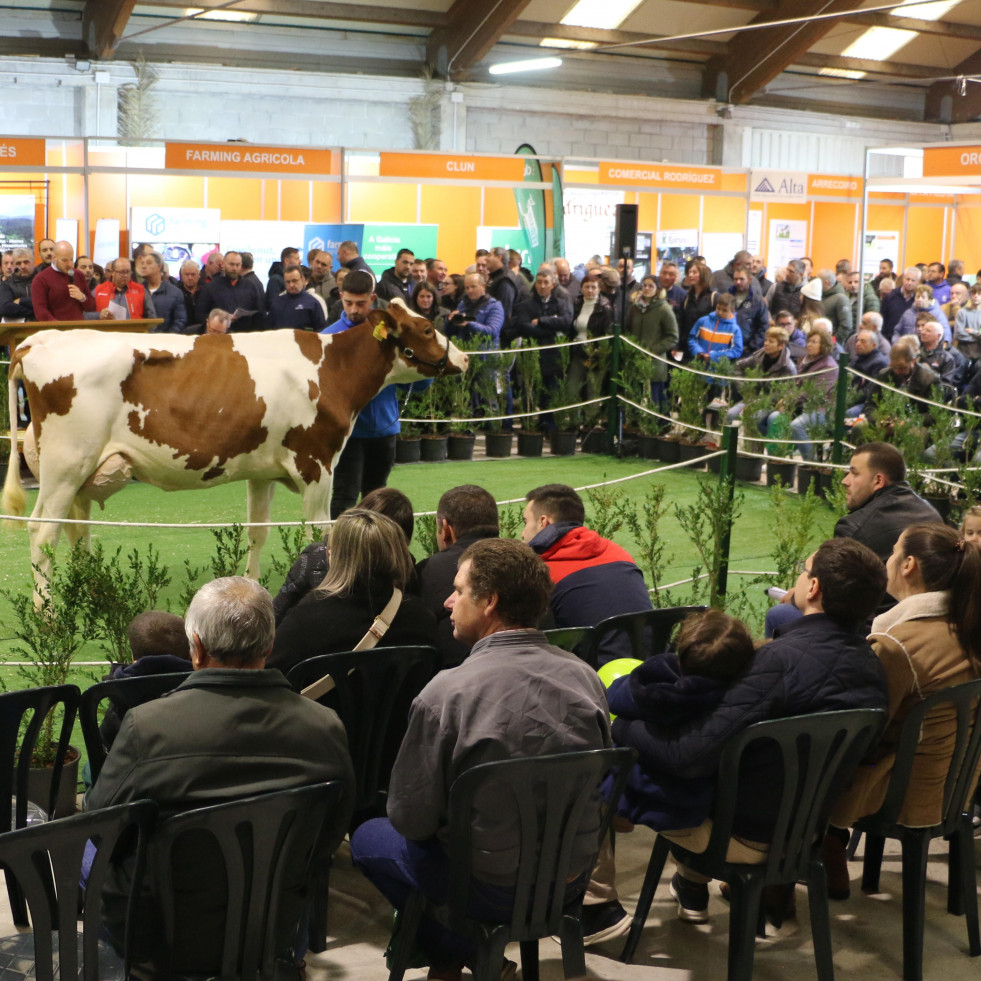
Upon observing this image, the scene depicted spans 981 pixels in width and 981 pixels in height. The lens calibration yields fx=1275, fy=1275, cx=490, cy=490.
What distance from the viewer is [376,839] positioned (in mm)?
3193

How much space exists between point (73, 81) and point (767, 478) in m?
15.1

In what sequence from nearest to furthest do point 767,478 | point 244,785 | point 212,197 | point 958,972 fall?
1. point 244,785
2. point 958,972
3. point 767,478
4. point 212,197

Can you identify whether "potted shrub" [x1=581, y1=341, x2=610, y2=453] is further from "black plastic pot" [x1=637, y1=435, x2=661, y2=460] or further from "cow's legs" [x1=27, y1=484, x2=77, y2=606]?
"cow's legs" [x1=27, y1=484, x2=77, y2=606]

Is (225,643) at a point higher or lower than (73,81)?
lower

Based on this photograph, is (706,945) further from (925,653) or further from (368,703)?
(368,703)

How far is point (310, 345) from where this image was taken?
7184mm

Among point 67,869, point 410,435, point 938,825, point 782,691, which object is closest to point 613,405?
point 410,435

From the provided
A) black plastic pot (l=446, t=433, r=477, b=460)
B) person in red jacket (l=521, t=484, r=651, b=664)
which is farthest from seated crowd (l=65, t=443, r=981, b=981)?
black plastic pot (l=446, t=433, r=477, b=460)

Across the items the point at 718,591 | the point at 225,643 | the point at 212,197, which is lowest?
the point at 718,591

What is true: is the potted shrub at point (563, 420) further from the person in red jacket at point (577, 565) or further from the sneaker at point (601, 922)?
the sneaker at point (601, 922)

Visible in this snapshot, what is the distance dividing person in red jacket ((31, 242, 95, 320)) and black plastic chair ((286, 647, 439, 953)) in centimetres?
919

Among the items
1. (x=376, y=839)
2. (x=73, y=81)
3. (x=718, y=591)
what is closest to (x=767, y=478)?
(x=718, y=591)

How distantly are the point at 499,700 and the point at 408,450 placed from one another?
8.82 meters

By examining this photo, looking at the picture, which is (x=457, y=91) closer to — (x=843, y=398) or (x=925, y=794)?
(x=843, y=398)
